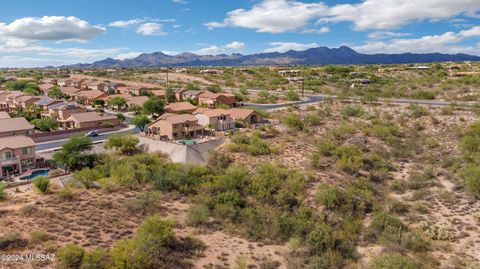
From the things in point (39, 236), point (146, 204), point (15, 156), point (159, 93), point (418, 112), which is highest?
point (159, 93)

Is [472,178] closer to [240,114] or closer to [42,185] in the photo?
[240,114]

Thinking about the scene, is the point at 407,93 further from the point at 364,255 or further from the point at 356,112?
the point at 364,255

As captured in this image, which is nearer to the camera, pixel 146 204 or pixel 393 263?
pixel 393 263

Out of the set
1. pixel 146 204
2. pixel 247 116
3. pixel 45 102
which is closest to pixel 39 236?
pixel 146 204

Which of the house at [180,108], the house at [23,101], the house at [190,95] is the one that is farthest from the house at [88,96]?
the house at [180,108]

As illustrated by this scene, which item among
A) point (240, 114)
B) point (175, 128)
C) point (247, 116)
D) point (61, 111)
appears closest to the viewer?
point (175, 128)

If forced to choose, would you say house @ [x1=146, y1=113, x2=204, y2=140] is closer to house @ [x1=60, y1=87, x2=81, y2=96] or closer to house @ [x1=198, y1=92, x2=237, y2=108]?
house @ [x1=198, y1=92, x2=237, y2=108]

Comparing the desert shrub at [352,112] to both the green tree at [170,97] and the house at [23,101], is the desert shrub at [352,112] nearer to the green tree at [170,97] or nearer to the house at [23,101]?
the green tree at [170,97]

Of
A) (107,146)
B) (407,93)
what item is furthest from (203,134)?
(407,93)

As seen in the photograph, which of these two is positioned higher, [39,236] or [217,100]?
[217,100]
